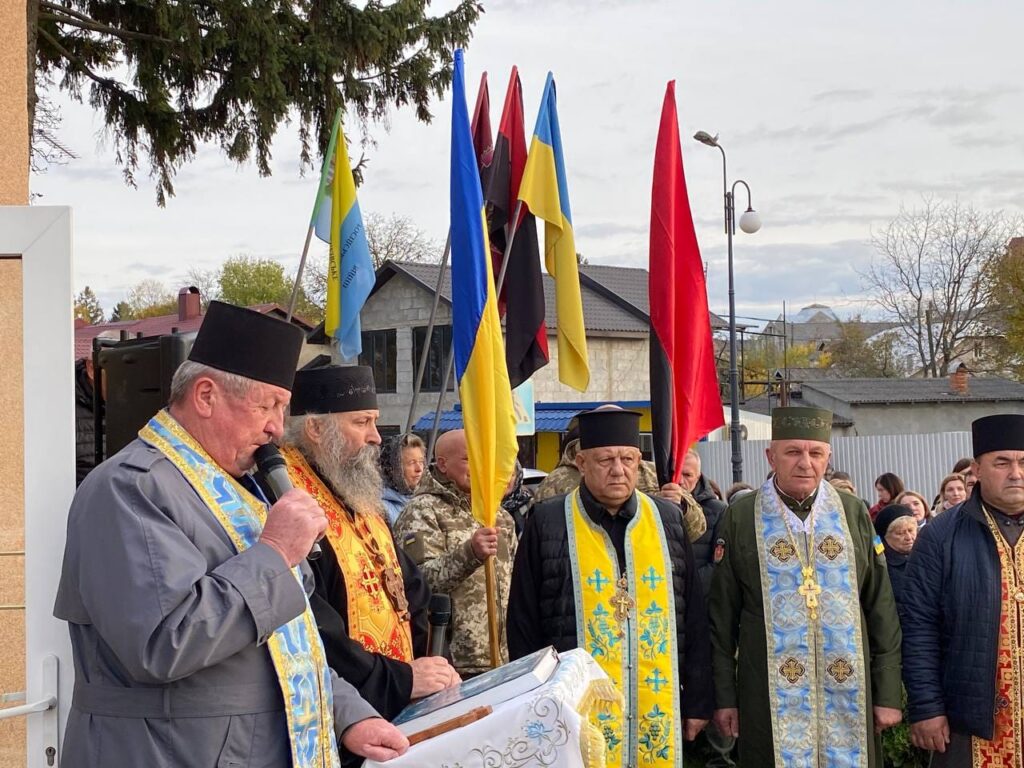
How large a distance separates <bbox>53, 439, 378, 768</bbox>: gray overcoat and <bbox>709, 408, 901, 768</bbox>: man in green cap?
2732 mm

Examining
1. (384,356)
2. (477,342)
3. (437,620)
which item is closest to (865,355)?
(384,356)

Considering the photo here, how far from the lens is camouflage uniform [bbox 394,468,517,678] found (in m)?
4.88

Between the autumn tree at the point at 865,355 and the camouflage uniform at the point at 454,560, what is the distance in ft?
155

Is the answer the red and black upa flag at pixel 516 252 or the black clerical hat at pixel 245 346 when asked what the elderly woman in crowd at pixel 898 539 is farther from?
the black clerical hat at pixel 245 346

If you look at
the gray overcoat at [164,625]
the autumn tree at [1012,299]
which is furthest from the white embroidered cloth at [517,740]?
the autumn tree at [1012,299]

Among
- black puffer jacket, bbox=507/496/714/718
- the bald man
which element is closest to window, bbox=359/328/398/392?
the bald man

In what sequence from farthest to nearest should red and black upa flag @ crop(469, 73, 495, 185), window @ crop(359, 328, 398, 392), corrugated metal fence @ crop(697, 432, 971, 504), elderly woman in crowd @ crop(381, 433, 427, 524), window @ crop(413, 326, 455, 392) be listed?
window @ crop(359, 328, 398, 392) → window @ crop(413, 326, 455, 392) → corrugated metal fence @ crop(697, 432, 971, 504) → red and black upa flag @ crop(469, 73, 495, 185) → elderly woman in crowd @ crop(381, 433, 427, 524)

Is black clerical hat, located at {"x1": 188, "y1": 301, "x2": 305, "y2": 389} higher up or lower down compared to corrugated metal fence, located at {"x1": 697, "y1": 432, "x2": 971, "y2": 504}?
higher up

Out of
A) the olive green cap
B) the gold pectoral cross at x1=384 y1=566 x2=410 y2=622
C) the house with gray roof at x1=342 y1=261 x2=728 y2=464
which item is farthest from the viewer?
the house with gray roof at x1=342 y1=261 x2=728 y2=464

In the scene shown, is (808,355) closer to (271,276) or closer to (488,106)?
(271,276)

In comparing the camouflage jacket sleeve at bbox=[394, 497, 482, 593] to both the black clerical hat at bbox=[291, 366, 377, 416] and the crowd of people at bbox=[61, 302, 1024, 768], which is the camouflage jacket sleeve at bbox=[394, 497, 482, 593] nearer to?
the crowd of people at bbox=[61, 302, 1024, 768]

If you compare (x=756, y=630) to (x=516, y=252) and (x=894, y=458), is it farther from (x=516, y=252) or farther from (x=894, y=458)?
(x=894, y=458)

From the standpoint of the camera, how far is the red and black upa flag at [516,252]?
648 centimetres

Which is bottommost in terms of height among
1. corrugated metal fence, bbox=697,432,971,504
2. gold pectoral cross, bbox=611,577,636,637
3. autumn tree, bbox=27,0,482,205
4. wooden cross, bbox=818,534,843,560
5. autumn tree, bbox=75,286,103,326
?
corrugated metal fence, bbox=697,432,971,504
